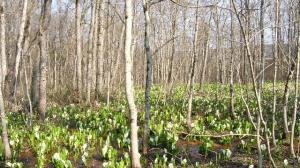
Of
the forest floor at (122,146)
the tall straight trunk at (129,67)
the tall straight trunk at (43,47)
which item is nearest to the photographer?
the tall straight trunk at (129,67)

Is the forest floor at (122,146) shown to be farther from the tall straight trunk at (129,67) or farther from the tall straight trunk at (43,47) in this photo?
the tall straight trunk at (43,47)

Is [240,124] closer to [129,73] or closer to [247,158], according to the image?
[247,158]

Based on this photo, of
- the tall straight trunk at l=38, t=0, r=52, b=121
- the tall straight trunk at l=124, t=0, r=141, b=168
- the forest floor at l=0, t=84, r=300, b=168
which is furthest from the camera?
the tall straight trunk at l=38, t=0, r=52, b=121

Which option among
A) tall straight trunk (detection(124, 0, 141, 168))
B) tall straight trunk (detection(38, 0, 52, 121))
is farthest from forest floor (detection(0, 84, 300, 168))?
tall straight trunk (detection(38, 0, 52, 121))

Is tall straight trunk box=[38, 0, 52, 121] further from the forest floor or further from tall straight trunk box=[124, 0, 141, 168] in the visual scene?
tall straight trunk box=[124, 0, 141, 168]

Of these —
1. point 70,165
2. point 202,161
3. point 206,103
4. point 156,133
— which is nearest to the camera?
point 70,165

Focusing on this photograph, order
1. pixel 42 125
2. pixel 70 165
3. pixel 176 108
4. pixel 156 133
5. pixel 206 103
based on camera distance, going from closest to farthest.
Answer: pixel 70 165 → pixel 156 133 → pixel 42 125 → pixel 176 108 → pixel 206 103

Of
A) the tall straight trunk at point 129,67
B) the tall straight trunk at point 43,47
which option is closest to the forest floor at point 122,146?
the tall straight trunk at point 129,67

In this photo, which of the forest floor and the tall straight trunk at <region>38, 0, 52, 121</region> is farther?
the tall straight trunk at <region>38, 0, 52, 121</region>

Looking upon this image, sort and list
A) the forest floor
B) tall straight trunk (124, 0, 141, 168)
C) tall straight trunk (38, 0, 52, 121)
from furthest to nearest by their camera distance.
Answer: tall straight trunk (38, 0, 52, 121) < the forest floor < tall straight trunk (124, 0, 141, 168)

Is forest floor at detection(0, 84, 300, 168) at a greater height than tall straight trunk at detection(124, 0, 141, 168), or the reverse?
tall straight trunk at detection(124, 0, 141, 168)

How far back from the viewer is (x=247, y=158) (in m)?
7.11

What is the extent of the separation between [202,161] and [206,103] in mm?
6269

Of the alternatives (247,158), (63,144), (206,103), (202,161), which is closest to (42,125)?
(63,144)
